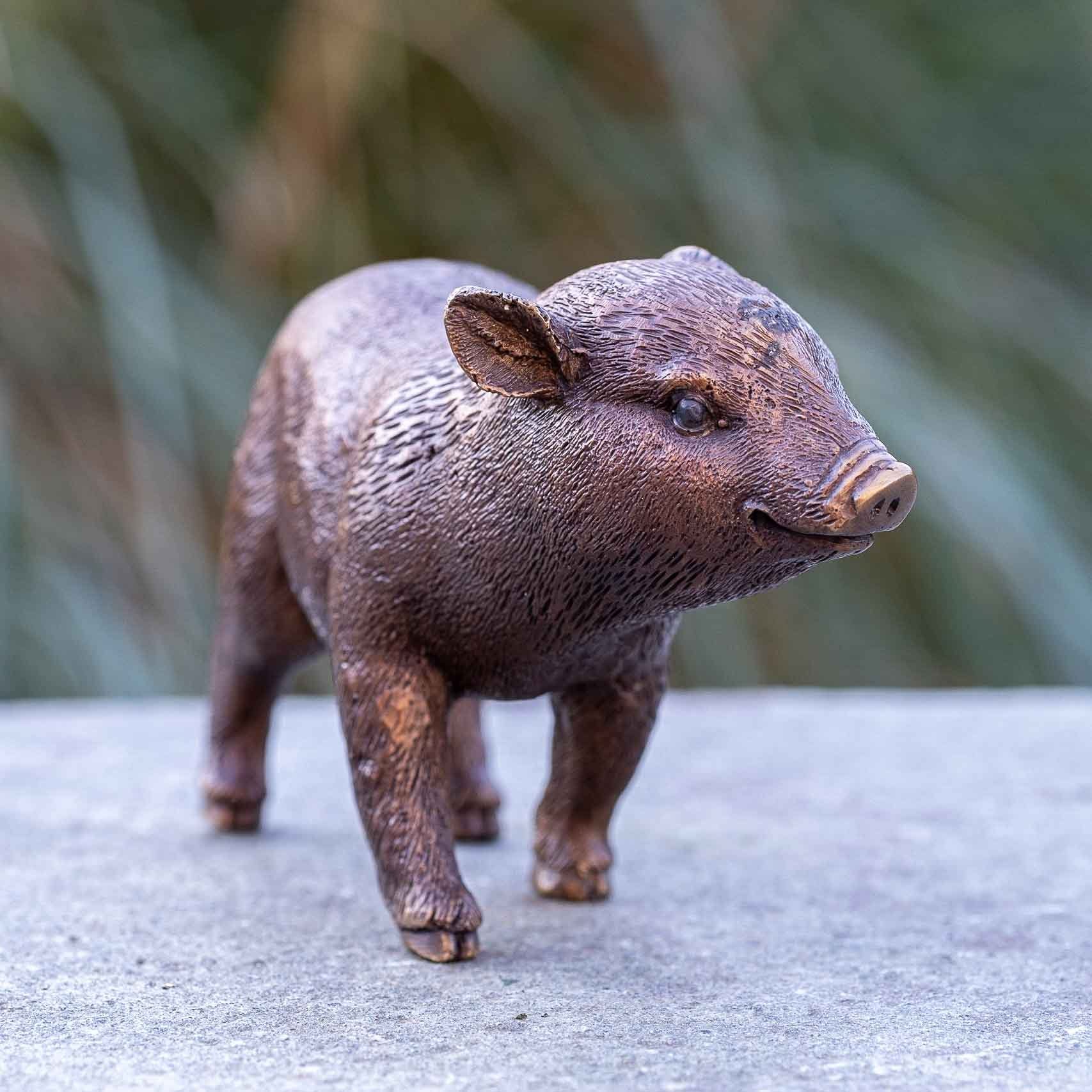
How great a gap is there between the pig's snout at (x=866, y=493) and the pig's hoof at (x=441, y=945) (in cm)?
72

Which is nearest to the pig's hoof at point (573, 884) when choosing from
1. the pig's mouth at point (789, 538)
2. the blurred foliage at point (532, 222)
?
the pig's mouth at point (789, 538)

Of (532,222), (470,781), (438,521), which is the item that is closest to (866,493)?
(438,521)

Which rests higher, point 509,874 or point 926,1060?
point 926,1060

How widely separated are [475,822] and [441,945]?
2.08ft

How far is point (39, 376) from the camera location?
4.27 metres

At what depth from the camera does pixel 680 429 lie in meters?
1.81

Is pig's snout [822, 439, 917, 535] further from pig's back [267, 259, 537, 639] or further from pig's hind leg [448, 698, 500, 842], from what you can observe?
pig's hind leg [448, 698, 500, 842]

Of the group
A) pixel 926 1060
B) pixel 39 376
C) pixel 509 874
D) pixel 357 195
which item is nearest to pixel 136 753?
pixel 509 874

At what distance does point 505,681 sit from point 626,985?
1.30ft

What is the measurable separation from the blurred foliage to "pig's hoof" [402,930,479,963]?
2060mm

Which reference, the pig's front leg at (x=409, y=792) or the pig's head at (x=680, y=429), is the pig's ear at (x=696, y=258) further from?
the pig's front leg at (x=409, y=792)

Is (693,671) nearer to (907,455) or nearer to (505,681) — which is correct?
(907,455)

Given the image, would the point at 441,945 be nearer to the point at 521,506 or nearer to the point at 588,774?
the point at 588,774

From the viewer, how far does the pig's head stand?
1.75 m
